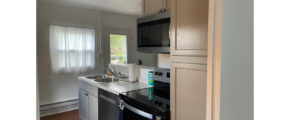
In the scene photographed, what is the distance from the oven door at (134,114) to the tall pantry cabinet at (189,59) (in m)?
0.24

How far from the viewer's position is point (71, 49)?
11.1ft

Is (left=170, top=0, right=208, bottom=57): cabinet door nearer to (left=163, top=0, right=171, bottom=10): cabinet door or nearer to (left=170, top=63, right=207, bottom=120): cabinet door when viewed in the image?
(left=170, top=63, right=207, bottom=120): cabinet door

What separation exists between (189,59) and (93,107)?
5.79 feet

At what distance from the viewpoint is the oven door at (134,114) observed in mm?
1420

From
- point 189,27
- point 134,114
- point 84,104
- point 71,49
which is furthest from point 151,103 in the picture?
point 71,49

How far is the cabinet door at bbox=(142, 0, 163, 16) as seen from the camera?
178 cm

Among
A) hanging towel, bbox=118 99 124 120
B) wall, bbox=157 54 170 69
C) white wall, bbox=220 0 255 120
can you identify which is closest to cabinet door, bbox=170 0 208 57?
white wall, bbox=220 0 255 120

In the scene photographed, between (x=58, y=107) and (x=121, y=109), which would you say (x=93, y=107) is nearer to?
(x=121, y=109)

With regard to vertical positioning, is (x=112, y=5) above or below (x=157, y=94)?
above

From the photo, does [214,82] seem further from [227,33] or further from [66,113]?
[66,113]
